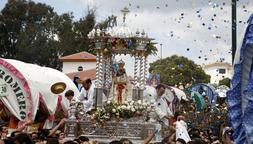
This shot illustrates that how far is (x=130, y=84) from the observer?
48.8 feet

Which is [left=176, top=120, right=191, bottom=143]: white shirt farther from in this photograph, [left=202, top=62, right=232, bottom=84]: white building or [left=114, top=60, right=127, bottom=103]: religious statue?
[left=114, top=60, right=127, bottom=103]: religious statue

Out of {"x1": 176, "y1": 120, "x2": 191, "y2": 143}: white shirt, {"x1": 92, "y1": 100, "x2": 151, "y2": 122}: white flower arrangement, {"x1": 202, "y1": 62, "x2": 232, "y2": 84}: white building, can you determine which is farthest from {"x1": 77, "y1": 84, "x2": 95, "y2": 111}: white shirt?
{"x1": 202, "y1": 62, "x2": 232, "y2": 84}: white building

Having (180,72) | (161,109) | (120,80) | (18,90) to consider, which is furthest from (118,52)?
(180,72)

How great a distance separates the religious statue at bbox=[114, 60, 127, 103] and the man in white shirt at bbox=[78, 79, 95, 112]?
665 millimetres

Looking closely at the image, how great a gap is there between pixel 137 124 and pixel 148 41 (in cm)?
256

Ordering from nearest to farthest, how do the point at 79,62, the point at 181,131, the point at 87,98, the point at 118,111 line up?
the point at 181,131 < the point at 118,111 < the point at 87,98 < the point at 79,62

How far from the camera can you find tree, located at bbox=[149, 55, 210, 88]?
48.8 metres

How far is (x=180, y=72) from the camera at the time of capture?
178 ft

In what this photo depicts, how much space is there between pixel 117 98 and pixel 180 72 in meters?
40.0

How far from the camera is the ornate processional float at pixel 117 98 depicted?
13.4 m

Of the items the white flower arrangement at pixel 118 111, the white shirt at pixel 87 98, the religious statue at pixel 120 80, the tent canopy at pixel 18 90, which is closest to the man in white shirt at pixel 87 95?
the white shirt at pixel 87 98

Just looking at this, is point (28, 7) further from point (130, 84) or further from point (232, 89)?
point (232, 89)

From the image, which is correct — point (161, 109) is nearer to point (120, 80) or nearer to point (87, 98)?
point (120, 80)

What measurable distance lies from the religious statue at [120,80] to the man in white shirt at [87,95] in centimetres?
67
